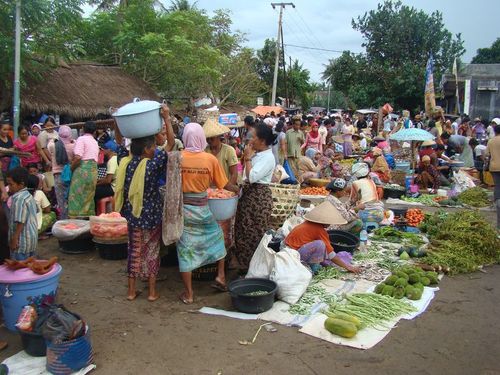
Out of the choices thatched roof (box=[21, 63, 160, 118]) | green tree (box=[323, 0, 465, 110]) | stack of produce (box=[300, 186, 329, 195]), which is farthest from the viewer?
green tree (box=[323, 0, 465, 110])

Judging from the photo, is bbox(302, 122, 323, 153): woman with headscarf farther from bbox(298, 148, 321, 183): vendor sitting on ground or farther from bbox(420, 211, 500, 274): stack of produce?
bbox(420, 211, 500, 274): stack of produce

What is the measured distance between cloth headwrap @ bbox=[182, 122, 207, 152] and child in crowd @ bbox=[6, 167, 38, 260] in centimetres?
157

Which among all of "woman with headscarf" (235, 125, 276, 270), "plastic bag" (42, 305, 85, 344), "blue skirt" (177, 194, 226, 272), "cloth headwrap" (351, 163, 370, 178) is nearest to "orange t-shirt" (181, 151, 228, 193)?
"blue skirt" (177, 194, 226, 272)

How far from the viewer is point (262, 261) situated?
16.3ft

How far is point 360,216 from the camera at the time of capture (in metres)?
7.51

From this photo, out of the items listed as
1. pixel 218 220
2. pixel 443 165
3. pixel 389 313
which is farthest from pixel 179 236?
pixel 443 165

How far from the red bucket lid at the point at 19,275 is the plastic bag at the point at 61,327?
497 millimetres

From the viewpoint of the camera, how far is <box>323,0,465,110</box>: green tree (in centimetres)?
3014

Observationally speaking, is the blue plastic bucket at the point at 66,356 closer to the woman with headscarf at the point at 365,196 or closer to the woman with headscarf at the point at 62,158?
the woman with headscarf at the point at 62,158

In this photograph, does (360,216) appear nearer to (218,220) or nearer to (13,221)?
(218,220)

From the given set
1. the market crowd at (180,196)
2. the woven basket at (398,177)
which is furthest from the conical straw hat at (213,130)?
the woven basket at (398,177)

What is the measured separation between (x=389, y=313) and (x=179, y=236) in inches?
87.0

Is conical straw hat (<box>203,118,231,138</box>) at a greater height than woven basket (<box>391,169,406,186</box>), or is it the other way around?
conical straw hat (<box>203,118,231,138</box>)

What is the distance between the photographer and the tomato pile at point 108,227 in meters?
6.09
